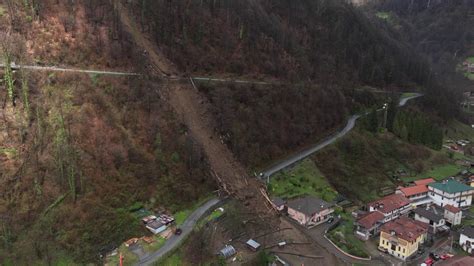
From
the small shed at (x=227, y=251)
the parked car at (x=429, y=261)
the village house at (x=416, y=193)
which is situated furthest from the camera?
the village house at (x=416, y=193)

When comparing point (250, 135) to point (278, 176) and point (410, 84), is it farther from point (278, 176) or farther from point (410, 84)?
point (410, 84)

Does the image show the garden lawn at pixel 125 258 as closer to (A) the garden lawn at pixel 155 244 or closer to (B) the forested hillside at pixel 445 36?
(A) the garden lawn at pixel 155 244

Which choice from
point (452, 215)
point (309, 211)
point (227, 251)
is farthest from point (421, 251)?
point (227, 251)

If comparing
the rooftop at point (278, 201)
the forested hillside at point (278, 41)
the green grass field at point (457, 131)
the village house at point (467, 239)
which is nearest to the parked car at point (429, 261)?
the village house at point (467, 239)

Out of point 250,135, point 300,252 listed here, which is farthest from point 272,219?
point 250,135

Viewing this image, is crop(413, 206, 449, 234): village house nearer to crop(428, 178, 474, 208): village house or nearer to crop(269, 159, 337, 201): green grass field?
crop(428, 178, 474, 208): village house
